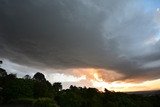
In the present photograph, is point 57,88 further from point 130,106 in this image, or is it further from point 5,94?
point 5,94

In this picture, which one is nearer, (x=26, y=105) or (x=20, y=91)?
(x=26, y=105)

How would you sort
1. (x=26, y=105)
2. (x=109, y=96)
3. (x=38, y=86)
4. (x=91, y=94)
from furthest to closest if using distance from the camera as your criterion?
(x=109, y=96), (x=91, y=94), (x=38, y=86), (x=26, y=105)

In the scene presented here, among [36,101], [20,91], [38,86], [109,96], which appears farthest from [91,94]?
[36,101]

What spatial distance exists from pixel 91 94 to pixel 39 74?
44823 millimetres

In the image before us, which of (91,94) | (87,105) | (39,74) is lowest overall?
(87,105)

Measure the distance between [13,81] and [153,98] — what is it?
327 feet

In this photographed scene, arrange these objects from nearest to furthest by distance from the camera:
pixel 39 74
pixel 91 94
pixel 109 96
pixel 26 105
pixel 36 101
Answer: pixel 26 105
pixel 36 101
pixel 91 94
pixel 109 96
pixel 39 74

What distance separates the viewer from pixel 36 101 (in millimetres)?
87688

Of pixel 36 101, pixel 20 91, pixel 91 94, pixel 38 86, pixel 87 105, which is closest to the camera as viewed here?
pixel 36 101

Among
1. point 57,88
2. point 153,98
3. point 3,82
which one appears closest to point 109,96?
point 57,88

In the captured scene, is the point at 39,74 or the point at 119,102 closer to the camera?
→ the point at 119,102

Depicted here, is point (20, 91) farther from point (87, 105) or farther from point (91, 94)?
point (91, 94)

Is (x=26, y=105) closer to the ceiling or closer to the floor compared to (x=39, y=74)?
closer to the floor

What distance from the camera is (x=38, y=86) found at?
371 feet
